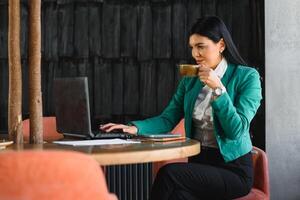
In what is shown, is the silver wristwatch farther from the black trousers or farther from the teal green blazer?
the black trousers

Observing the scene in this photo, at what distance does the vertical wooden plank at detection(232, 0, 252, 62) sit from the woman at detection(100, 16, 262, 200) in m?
1.33

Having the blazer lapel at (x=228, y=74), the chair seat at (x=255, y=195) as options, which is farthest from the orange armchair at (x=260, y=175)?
the blazer lapel at (x=228, y=74)

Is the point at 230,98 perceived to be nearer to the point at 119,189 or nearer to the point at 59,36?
→ the point at 119,189

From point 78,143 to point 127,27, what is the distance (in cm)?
216

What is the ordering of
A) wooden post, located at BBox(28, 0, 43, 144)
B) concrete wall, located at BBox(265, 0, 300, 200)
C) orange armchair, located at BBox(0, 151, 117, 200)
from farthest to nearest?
concrete wall, located at BBox(265, 0, 300, 200)
wooden post, located at BBox(28, 0, 43, 144)
orange armchair, located at BBox(0, 151, 117, 200)

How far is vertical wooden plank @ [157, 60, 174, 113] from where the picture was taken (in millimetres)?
4328

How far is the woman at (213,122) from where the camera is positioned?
2.43 metres

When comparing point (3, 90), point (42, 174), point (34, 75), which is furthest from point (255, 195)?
point (3, 90)

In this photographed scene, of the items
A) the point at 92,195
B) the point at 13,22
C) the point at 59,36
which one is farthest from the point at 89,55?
the point at 92,195

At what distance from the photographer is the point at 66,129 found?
8.66ft

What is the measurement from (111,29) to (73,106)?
6.35 ft

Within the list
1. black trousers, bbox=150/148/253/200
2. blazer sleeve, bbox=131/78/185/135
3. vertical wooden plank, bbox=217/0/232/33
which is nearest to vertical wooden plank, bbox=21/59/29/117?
vertical wooden plank, bbox=217/0/232/33

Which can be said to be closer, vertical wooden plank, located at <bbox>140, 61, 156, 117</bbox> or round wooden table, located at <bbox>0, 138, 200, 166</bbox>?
round wooden table, located at <bbox>0, 138, 200, 166</bbox>

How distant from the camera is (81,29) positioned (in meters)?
4.36
